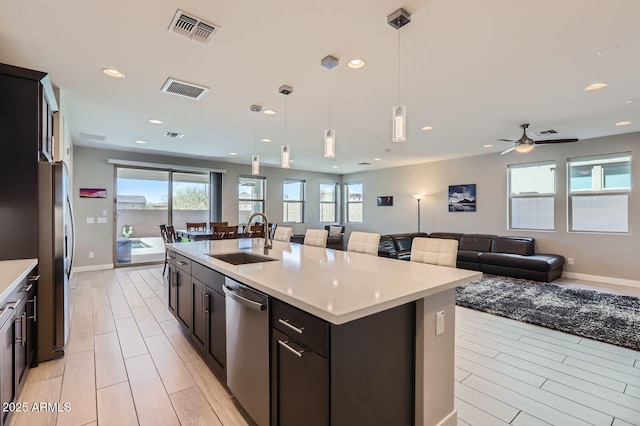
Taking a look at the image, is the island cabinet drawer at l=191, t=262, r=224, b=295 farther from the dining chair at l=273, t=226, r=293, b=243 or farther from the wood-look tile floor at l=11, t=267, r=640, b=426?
the dining chair at l=273, t=226, r=293, b=243

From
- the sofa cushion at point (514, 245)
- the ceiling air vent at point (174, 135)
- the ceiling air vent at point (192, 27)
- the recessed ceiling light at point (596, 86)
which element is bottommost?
the sofa cushion at point (514, 245)

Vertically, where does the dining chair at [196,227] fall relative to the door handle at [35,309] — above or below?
above

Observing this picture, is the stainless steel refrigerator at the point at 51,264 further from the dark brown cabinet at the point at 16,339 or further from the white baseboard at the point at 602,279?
the white baseboard at the point at 602,279

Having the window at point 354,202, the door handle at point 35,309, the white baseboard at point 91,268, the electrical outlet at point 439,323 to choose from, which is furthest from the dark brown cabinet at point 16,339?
the window at point 354,202

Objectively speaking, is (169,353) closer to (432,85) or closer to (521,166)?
(432,85)

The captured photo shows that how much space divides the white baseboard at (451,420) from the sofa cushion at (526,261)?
15.4 ft

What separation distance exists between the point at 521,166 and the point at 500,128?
2.29m

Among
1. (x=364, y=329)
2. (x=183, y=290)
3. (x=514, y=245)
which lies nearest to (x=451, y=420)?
(x=364, y=329)

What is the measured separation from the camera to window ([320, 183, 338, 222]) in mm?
10719

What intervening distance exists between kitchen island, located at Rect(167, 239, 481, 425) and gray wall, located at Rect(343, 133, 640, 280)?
555cm

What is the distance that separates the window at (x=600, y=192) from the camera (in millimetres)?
5340

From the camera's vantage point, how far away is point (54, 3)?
193 cm

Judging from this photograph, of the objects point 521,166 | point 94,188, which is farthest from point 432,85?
point 94,188

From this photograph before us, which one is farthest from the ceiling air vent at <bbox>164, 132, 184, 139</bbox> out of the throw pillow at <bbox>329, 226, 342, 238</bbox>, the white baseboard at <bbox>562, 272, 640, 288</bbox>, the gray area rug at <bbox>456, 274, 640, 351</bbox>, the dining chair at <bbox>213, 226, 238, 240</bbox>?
the white baseboard at <bbox>562, 272, 640, 288</bbox>
